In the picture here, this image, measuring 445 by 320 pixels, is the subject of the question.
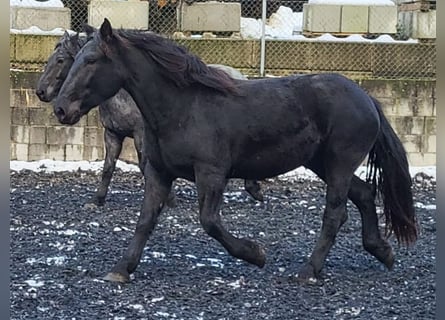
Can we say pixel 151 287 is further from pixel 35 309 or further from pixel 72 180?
pixel 72 180

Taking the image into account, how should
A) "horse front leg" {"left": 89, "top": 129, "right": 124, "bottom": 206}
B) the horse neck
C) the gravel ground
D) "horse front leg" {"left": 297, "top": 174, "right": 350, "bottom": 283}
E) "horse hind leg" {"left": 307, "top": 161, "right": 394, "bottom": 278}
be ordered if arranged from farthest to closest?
"horse front leg" {"left": 89, "top": 129, "right": 124, "bottom": 206}, "horse hind leg" {"left": 307, "top": 161, "right": 394, "bottom": 278}, "horse front leg" {"left": 297, "top": 174, "right": 350, "bottom": 283}, the horse neck, the gravel ground

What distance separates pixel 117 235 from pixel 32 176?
428 cm

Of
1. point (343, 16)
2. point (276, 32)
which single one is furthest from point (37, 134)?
point (343, 16)

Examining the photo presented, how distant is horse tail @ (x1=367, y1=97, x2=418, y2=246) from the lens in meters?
6.27

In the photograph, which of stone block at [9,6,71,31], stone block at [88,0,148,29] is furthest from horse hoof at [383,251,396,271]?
stone block at [9,6,71,31]

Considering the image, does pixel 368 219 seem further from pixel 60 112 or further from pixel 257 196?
pixel 257 196

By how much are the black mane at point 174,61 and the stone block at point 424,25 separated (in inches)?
300

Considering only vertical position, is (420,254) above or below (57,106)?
below

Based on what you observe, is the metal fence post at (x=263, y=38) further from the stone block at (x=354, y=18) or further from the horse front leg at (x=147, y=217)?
the horse front leg at (x=147, y=217)

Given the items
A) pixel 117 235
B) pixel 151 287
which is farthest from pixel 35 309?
pixel 117 235

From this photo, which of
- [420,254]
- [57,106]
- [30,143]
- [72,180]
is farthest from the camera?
[30,143]

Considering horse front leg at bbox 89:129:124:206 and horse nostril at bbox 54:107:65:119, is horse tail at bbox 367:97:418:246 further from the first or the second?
horse front leg at bbox 89:129:124:206

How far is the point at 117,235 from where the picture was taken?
7.61 meters

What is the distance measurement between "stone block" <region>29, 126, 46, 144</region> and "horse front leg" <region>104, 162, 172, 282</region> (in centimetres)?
656
